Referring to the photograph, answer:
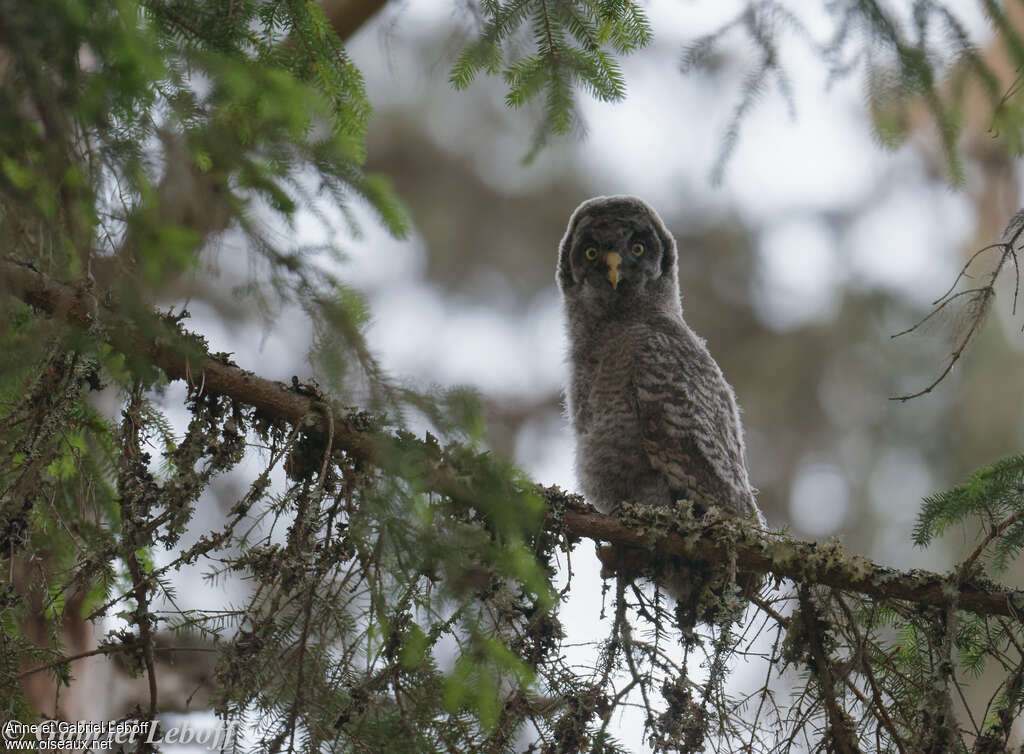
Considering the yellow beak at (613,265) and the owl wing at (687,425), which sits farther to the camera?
the yellow beak at (613,265)

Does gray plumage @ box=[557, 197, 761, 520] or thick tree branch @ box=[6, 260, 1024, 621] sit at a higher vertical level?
gray plumage @ box=[557, 197, 761, 520]

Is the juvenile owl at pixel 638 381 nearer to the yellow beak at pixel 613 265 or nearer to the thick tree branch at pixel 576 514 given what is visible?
the yellow beak at pixel 613 265

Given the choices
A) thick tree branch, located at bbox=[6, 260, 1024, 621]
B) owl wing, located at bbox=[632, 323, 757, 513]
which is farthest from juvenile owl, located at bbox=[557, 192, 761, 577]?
thick tree branch, located at bbox=[6, 260, 1024, 621]

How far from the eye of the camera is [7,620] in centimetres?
257

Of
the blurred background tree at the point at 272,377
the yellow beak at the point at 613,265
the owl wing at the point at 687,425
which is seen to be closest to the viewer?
the blurred background tree at the point at 272,377

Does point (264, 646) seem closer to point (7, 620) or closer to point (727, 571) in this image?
point (7, 620)

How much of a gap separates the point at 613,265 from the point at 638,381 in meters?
0.70

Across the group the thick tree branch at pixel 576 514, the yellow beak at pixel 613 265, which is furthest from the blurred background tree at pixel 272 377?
the yellow beak at pixel 613 265

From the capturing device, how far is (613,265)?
175 inches

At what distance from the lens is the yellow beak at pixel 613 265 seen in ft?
14.4

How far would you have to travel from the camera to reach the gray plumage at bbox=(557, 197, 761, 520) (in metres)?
3.89

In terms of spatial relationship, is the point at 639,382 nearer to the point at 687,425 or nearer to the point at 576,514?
the point at 687,425

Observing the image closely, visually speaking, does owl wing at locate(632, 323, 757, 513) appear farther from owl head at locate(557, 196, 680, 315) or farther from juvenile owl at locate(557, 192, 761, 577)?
owl head at locate(557, 196, 680, 315)

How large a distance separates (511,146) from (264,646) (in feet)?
30.7
